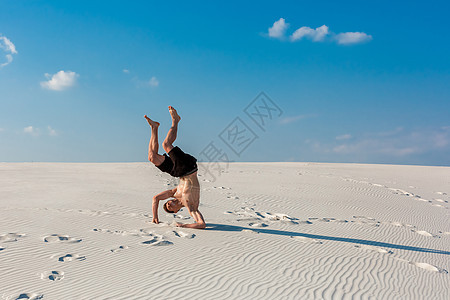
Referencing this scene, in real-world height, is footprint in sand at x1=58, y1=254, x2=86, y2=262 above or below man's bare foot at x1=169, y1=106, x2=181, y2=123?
below

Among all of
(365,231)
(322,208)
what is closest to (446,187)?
(322,208)

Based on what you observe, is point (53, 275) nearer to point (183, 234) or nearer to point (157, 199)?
point (183, 234)

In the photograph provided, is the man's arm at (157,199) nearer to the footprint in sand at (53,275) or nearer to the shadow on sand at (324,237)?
the shadow on sand at (324,237)

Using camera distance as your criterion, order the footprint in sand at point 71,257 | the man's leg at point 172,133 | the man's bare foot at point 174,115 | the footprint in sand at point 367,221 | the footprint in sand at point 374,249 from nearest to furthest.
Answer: the footprint in sand at point 71,257 → the footprint in sand at point 374,249 → the man's leg at point 172,133 → the man's bare foot at point 174,115 → the footprint in sand at point 367,221

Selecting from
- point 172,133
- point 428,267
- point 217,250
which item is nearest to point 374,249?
point 428,267

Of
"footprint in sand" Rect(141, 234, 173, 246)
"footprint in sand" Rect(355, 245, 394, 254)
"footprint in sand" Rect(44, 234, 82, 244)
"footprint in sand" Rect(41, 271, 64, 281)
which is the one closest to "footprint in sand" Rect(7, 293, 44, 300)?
"footprint in sand" Rect(41, 271, 64, 281)

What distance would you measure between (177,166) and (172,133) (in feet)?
2.60

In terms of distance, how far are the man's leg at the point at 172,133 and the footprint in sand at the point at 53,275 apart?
352cm

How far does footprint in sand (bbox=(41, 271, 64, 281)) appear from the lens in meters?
4.75

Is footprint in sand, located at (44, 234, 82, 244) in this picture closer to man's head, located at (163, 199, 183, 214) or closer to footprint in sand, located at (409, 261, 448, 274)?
man's head, located at (163, 199, 183, 214)

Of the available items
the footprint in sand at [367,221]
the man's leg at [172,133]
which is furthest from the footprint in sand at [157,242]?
the footprint in sand at [367,221]

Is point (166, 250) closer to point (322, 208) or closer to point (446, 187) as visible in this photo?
point (322, 208)

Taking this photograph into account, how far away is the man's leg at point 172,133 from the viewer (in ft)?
25.1

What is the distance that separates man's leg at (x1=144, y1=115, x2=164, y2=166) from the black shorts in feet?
0.48
